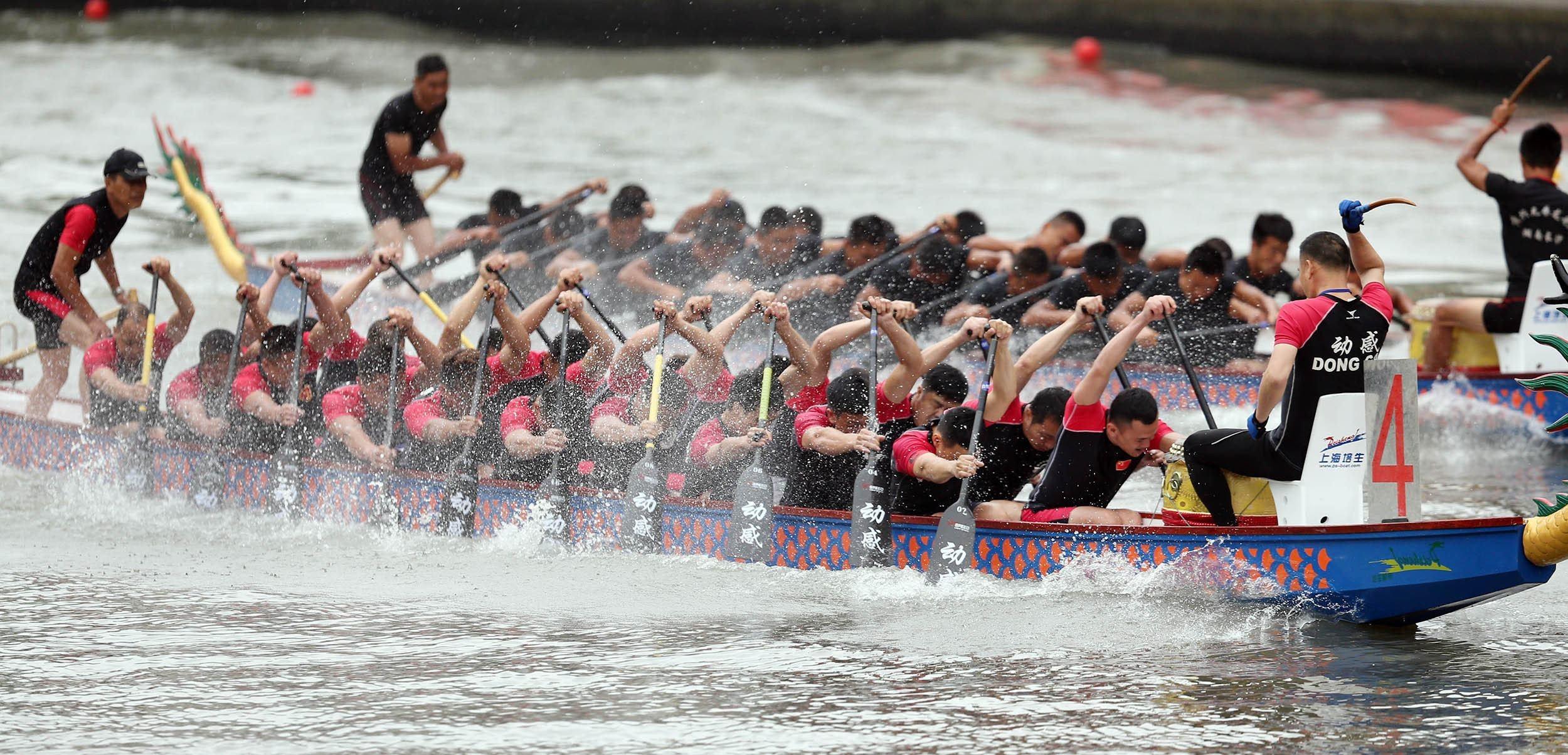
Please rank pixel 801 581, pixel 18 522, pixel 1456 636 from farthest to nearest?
pixel 18 522, pixel 801 581, pixel 1456 636

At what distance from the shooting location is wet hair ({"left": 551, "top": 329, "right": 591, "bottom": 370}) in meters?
8.74

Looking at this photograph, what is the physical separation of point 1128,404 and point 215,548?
4.33 metres

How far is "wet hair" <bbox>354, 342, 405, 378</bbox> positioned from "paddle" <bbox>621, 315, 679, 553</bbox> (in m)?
1.71

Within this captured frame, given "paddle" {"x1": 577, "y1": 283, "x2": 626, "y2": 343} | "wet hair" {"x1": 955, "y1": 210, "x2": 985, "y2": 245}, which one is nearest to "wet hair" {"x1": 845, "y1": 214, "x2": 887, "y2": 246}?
"wet hair" {"x1": 955, "y1": 210, "x2": 985, "y2": 245}

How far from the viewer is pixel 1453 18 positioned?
22.1 m

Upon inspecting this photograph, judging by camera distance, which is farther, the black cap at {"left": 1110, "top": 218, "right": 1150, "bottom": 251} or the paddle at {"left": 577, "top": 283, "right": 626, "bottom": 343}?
the black cap at {"left": 1110, "top": 218, "right": 1150, "bottom": 251}

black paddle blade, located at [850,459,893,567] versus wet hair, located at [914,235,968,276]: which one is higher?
wet hair, located at [914,235,968,276]

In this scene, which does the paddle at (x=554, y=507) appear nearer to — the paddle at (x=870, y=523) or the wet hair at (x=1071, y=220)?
the paddle at (x=870, y=523)

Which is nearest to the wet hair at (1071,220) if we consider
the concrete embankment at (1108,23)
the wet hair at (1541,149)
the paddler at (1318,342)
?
the wet hair at (1541,149)

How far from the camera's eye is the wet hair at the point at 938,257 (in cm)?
1214

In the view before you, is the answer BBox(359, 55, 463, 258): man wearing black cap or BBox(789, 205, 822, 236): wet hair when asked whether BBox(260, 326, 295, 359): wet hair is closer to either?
BBox(359, 55, 463, 258): man wearing black cap

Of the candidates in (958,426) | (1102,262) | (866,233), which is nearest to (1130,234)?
(1102,262)

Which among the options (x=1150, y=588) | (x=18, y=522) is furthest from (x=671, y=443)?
(x=18, y=522)

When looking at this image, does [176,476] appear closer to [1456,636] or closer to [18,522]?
→ [18,522]
